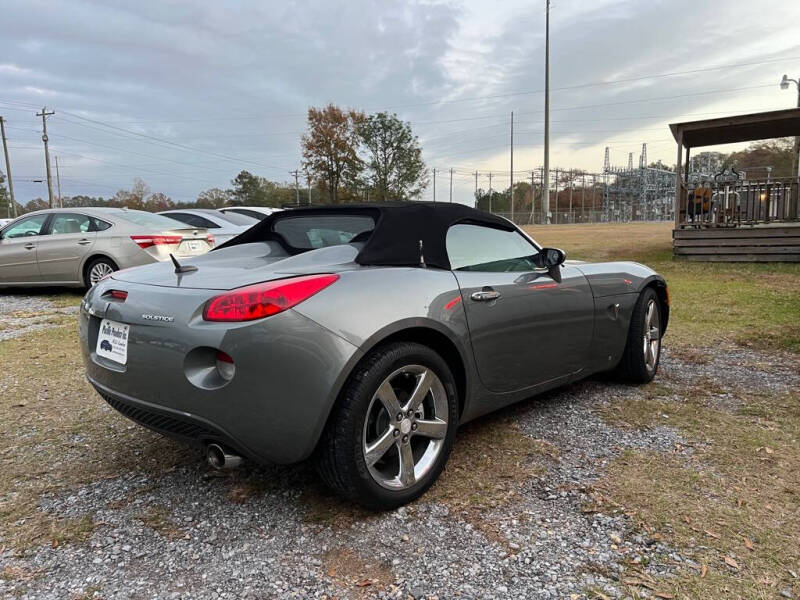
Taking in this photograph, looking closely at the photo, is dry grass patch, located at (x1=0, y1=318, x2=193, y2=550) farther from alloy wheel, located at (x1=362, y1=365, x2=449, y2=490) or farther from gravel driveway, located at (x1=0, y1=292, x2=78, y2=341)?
gravel driveway, located at (x1=0, y1=292, x2=78, y2=341)

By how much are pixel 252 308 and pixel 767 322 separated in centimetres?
622

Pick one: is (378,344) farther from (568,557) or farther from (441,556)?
(568,557)

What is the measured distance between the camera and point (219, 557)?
2045 mm

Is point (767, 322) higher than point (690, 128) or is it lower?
lower

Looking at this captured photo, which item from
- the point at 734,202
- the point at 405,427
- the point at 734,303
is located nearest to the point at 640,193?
the point at 734,202

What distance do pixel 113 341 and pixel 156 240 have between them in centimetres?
608

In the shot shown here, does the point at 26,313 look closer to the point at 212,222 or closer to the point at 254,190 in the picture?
the point at 212,222

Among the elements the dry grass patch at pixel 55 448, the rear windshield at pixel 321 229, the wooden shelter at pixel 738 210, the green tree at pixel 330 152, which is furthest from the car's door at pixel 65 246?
the green tree at pixel 330 152

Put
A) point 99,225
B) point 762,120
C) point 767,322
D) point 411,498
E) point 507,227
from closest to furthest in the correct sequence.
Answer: point 411,498 → point 507,227 → point 767,322 → point 99,225 → point 762,120

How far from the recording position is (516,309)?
289 cm

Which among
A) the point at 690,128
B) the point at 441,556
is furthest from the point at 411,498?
the point at 690,128

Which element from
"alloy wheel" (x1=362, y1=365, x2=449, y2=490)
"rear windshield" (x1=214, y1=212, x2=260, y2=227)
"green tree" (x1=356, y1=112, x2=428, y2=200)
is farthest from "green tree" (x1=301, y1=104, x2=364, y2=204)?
"alloy wheel" (x1=362, y1=365, x2=449, y2=490)

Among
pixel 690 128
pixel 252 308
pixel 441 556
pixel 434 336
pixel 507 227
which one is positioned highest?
pixel 690 128

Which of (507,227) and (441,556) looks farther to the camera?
(507,227)
